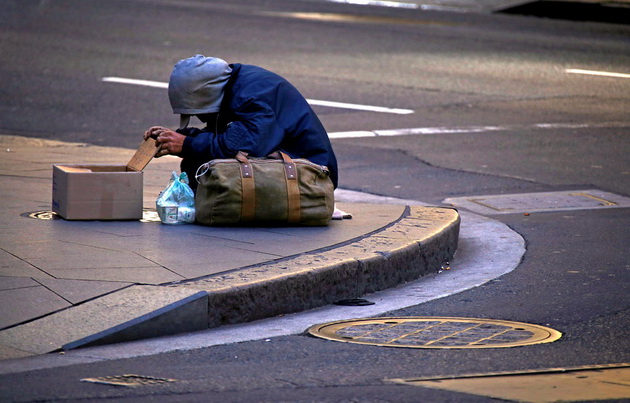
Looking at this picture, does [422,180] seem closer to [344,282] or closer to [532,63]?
[344,282]

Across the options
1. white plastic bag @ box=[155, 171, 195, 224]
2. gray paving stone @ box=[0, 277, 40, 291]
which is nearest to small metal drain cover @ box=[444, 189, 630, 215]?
white plastic bag @ box=[155, 171, 195, 224]

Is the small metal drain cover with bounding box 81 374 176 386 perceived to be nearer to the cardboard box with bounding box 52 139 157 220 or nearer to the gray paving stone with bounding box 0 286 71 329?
the gray paving stone with bounding box 0 286 71 329

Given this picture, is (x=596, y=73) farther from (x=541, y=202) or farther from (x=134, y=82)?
(x=541, y=202)

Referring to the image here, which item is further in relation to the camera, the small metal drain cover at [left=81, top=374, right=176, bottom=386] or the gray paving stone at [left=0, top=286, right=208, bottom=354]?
the gray paving stone at [left=0, top=286, right=208, bottom=354]

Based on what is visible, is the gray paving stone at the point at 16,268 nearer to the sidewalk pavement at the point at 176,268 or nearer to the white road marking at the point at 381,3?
the sidewalk pavement at the point at 176,268

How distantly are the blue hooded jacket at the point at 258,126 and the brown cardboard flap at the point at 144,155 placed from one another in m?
0.19

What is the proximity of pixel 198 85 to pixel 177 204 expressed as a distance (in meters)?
0.69

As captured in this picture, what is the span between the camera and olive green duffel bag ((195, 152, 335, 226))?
21.5 ft

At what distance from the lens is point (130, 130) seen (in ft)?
37.4

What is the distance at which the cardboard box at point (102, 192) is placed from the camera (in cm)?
672

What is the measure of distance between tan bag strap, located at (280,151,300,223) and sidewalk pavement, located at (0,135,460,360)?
10 centimetres

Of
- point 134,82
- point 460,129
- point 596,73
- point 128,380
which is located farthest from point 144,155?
point 596,73

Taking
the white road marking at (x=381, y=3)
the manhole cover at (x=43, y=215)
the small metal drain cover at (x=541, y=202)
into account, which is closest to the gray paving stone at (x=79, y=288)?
the manhole cover at (x=43, y=215)

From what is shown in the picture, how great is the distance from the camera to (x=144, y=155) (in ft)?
22.5
